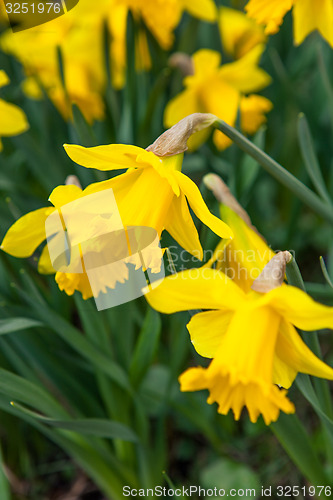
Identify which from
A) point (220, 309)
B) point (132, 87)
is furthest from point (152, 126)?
point (220, 309)

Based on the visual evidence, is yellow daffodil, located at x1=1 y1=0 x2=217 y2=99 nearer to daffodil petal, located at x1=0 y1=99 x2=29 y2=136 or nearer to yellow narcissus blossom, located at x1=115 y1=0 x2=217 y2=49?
yellow narcissus blossom, located at x1=115 y1=0 x2=217 y2=49

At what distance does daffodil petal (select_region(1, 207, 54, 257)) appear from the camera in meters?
0.95

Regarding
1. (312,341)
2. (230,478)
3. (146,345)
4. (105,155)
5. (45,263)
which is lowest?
(230,478)

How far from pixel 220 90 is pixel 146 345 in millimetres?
1011

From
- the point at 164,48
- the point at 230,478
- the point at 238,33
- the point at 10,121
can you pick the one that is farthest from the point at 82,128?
the point at 238,33

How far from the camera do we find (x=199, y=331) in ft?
2.72

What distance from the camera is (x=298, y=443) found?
0.98m

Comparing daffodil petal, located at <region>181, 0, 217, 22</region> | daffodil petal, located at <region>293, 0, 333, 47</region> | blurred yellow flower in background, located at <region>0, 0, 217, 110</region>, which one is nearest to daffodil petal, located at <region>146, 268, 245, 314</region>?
daffodil petal, located at <region>293, 0, 333, 47</region>

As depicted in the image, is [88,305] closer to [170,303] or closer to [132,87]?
[170,303]

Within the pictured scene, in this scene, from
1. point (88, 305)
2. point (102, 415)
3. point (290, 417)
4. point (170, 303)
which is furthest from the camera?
point (102, 415)

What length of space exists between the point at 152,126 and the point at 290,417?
104 cm

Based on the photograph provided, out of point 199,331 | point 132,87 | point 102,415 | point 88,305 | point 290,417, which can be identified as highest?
point 132,87

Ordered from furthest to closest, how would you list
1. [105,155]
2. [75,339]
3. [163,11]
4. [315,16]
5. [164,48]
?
[164,48]
[163,11]
[315,16]
[75,339]
[105,155]

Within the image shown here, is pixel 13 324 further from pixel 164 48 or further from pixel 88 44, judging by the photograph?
pixel 88 44
